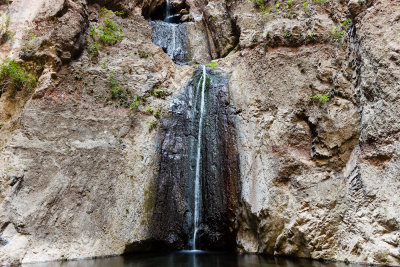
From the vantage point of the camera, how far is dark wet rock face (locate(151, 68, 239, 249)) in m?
8.64

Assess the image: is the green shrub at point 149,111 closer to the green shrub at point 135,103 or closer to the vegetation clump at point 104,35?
→ the green shrub at point 135,103

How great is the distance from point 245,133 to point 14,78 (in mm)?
8873

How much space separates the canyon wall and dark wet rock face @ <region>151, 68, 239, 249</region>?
0.35 m

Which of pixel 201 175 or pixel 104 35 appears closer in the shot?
pixel 201 175

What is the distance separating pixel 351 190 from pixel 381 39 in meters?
4.31

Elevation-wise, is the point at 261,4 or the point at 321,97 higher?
the point at 261,4

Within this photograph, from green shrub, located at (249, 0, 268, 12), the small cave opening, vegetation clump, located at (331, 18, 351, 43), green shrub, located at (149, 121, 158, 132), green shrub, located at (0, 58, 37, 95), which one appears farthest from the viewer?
the small cave opening

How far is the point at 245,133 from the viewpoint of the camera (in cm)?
960

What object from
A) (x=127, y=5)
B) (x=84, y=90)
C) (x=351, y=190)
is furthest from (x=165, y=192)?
(x=127, y=5)

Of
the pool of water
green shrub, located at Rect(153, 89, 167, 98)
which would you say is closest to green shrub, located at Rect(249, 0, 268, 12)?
green shrub, located at Rect(153, 89, 167, 98)

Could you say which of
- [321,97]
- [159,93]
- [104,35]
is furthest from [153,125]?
[321,97]

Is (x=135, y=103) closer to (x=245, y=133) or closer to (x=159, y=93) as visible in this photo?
(x=159, y=93)

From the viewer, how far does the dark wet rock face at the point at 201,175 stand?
8.64m

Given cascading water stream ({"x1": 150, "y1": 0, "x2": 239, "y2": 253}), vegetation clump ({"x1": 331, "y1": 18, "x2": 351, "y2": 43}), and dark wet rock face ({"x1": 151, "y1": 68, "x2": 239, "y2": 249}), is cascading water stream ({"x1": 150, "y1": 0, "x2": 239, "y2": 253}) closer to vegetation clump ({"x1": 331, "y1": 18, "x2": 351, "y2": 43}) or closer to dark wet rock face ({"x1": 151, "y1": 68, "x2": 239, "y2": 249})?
dark wet rock face ({"x1": 151, "y1": 68, "x2": 239, "y2": 249})
